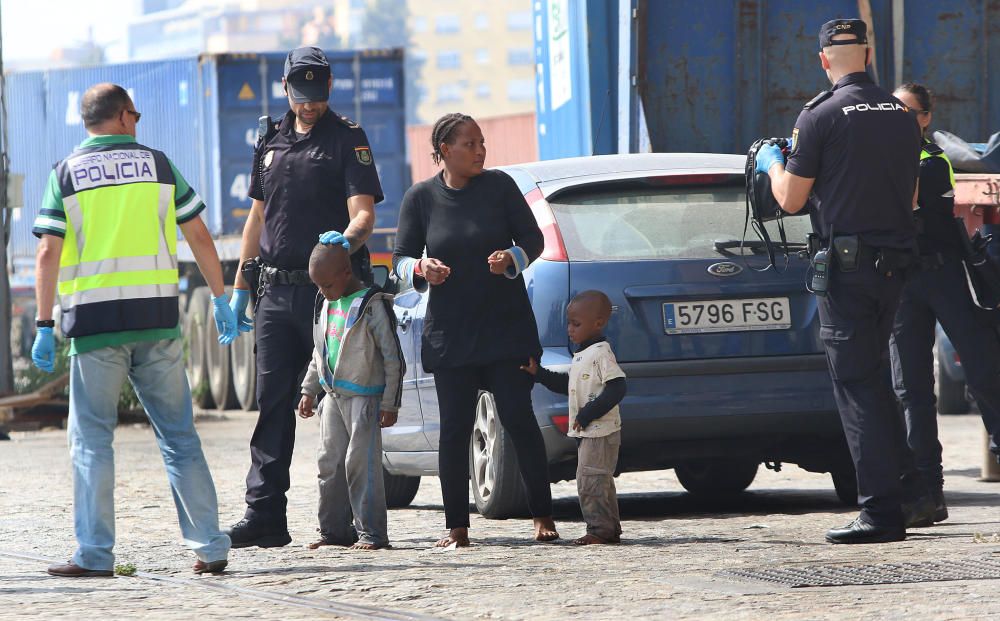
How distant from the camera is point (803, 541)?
276 inches

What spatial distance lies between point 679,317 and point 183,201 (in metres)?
2.13

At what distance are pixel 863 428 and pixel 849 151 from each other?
101cm

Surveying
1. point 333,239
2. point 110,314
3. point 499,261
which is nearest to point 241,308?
point 333,239

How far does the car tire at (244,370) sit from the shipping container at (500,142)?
29.1ft

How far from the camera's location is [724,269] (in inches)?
301

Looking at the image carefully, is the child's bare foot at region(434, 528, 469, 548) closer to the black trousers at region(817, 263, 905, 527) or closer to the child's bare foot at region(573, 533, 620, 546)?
the child's bare foot at region(573, 533, 620, 546)

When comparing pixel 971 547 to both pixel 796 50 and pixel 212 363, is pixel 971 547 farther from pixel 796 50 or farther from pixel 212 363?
pixel 212 363

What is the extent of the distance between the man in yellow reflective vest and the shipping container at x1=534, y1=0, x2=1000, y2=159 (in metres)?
5.12

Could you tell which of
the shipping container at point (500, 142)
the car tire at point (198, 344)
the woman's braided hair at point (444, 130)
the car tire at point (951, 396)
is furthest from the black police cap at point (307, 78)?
the shipping container at point (500, 142)

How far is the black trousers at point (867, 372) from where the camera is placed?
6.75 m

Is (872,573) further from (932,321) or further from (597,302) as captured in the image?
(932,321)

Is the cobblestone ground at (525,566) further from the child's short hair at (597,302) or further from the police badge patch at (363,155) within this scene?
the police badge patch at (363,155)

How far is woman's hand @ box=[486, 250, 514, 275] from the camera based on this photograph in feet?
22.6

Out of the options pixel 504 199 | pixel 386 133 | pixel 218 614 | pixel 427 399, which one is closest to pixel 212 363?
pixel 386 133
